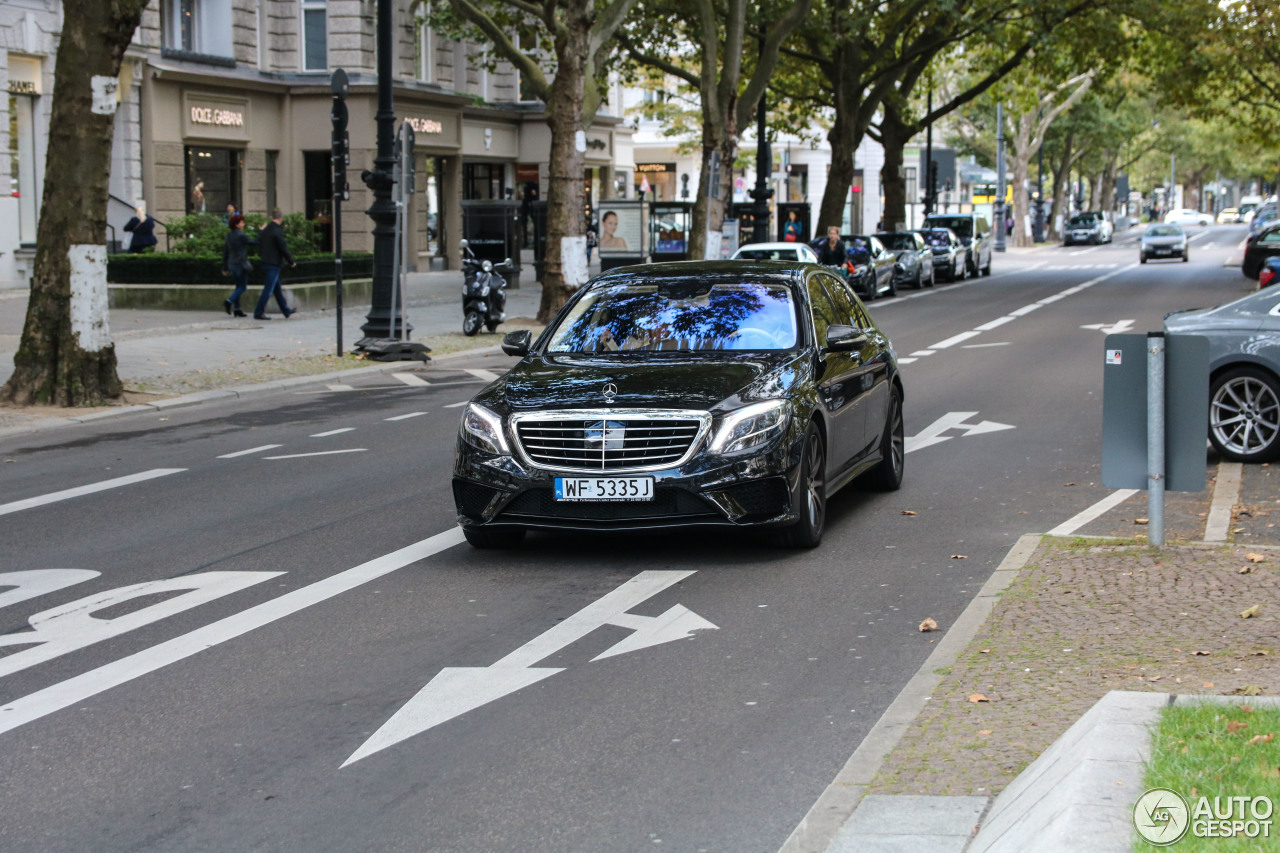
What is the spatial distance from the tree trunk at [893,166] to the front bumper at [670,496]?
142 ft

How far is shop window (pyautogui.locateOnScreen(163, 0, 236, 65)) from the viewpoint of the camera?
38406 millimetres

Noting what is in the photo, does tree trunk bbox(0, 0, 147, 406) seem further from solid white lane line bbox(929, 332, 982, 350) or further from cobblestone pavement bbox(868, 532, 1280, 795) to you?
solid white lane line bbox(929, 332, 982, 350)

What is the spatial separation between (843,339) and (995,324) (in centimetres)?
1973

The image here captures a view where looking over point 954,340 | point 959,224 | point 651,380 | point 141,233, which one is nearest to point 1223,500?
point 651,380

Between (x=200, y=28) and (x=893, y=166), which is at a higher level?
(x=200, y=28)

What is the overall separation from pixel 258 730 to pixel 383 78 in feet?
56.1

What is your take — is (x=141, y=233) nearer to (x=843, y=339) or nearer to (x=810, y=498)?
(x=843, y=339)

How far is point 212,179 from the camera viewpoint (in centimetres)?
4019

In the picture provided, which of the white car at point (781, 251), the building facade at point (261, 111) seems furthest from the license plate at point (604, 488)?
the white car at point (781, 251)

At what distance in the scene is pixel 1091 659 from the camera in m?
6.25

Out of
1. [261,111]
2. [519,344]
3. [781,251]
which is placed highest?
[261,111]

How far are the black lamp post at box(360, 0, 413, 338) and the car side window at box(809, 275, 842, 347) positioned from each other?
40.3ft

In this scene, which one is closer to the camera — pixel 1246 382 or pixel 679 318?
pixel 679 318

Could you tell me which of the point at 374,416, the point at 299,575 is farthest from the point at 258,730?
the point at 374,416
